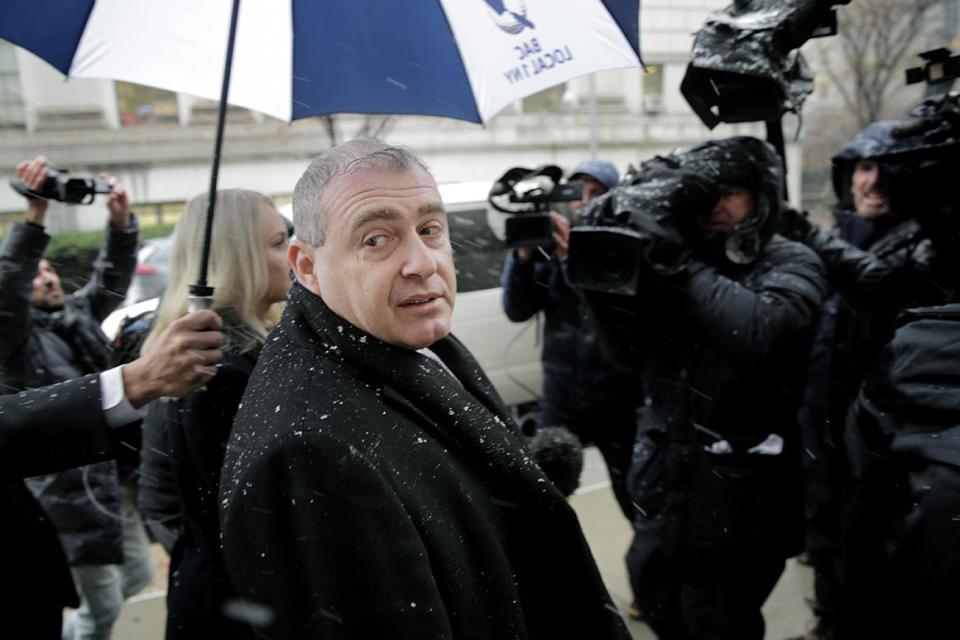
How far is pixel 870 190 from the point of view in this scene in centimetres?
349

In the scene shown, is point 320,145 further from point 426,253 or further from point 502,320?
point 426,253

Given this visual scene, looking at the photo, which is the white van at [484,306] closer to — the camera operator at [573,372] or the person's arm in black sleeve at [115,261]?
the camera operator at [573,372]

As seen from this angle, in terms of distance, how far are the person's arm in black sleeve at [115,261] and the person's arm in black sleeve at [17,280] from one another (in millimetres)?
595

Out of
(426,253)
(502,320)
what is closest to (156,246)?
(502,320)

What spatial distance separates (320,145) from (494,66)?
1500 centimetres

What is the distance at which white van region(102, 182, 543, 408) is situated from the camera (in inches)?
246

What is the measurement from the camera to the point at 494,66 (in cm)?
238

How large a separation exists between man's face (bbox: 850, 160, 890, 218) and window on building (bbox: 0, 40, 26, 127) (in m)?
16.0

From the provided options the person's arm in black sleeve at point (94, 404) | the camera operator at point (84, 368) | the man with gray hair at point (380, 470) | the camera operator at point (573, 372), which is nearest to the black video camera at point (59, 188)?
the camera operator at point (84, 368)

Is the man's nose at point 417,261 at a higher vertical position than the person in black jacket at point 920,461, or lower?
higher

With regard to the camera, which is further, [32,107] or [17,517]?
[32,107]

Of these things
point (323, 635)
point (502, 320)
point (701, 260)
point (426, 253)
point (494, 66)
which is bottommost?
point (502, 320)

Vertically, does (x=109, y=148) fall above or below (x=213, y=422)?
above

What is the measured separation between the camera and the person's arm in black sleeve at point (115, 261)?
124 inches
